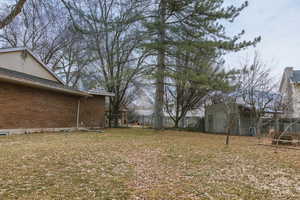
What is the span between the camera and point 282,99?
51.6 feet

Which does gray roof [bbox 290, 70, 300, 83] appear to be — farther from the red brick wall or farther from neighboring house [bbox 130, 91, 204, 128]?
the red brick wall

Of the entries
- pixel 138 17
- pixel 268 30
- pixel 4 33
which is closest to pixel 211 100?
pixel 268 30

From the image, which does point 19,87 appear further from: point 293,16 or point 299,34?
point 299,34

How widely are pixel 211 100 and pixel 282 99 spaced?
5828mm

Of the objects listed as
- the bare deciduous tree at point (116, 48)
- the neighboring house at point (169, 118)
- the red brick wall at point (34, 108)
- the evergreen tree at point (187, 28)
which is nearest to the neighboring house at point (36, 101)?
the red brick wall at point (34, 108)

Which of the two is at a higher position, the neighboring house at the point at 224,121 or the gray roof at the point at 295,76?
the gray roof at the point at 295,76

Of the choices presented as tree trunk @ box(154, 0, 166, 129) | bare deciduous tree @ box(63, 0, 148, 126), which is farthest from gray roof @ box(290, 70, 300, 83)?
bare deciduous tree @ box(63, 0, 148, 126)

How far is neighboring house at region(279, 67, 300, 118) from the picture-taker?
55.7 ft

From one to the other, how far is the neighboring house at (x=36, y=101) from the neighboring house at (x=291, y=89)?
15585 mm

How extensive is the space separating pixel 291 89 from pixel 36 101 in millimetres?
22716

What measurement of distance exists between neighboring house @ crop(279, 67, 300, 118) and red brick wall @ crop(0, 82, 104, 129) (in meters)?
16.7

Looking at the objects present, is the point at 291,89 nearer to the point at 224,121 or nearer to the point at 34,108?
the point at 224,121

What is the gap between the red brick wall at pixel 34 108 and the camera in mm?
9168

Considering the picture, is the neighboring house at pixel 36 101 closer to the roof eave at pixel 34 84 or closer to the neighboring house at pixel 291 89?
the roof eave at pixel 34 84
